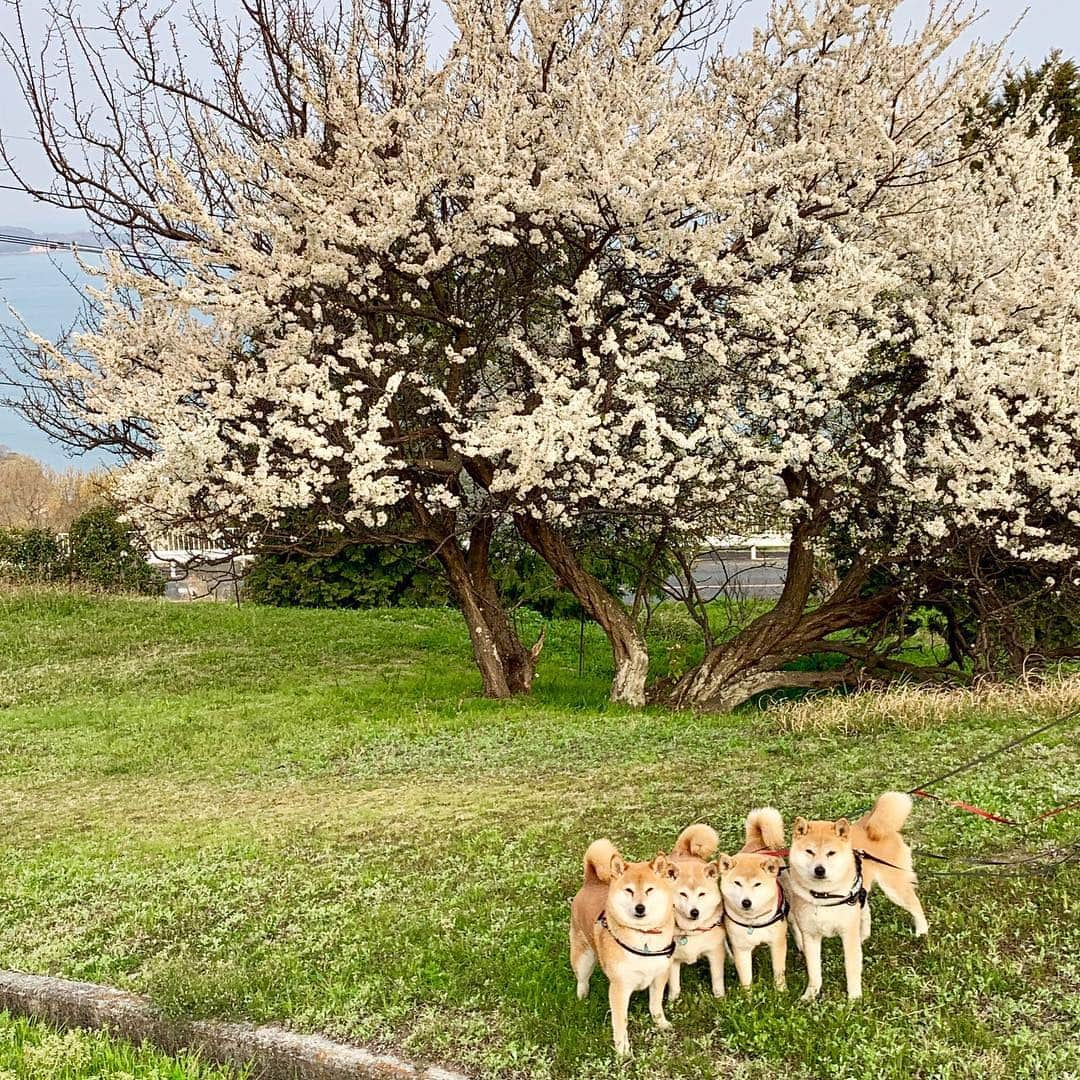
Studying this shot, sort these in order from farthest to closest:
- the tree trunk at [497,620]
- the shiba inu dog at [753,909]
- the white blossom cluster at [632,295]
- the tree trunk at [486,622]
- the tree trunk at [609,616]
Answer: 1. the tree trunk at [497,620]
2. the tree trunk at [486,622]
3. the tree trunk at [609,616]
4. the white blossom cluster at [632,295]
5. the shiba inu dog at [753,909]

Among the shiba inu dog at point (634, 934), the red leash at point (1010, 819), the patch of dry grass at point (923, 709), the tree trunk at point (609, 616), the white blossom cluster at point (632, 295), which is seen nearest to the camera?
the shiba inu dog at point (634, 934)

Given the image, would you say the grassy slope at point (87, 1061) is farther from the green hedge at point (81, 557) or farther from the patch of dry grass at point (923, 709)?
the green hedge at point (81, 557)

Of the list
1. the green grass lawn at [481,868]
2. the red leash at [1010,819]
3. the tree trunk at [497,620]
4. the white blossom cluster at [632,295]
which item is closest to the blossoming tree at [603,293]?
the white blossom cluster at [632,295]

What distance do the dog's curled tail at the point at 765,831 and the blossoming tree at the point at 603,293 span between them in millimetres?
4907

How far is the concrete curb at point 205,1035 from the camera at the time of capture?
139 inches

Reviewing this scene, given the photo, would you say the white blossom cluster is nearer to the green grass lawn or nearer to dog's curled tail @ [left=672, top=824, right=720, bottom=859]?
the green grass lawn

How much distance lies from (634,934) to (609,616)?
7087 mm

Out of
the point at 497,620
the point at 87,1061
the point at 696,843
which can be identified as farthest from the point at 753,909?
the point at 497,620

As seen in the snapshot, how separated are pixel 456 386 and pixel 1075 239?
5.18m

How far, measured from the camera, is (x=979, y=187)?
9695 millimetres

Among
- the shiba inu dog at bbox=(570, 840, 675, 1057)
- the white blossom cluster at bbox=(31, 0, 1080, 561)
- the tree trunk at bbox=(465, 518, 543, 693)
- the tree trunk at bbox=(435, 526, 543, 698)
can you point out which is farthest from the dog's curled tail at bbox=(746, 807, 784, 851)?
the tree trunk at bbox=(465, 518, 543, 693)

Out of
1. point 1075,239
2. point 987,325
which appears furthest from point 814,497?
point 1075,239

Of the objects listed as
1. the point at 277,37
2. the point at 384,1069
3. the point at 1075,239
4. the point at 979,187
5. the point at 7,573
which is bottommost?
the point at 384,1069

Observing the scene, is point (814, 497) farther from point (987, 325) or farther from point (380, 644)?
point (380, 644)
